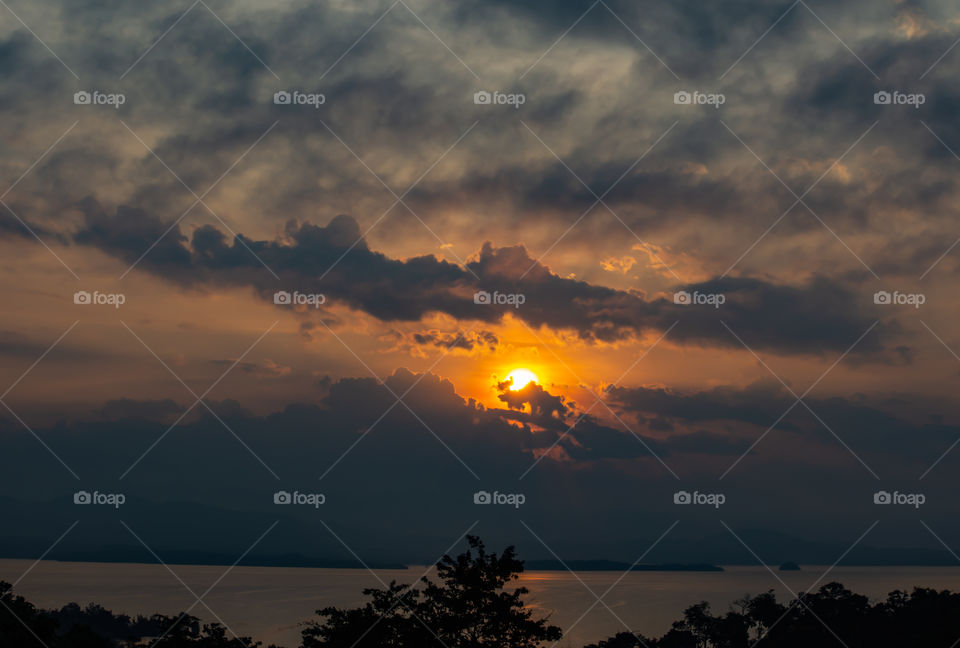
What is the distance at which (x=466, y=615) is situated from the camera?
29.7 m

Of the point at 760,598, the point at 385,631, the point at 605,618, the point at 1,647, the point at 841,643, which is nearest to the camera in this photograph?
the point at 1,647

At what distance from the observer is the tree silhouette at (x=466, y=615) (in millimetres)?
29547

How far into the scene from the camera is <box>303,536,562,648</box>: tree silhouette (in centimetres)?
2955

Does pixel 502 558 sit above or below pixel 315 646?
above

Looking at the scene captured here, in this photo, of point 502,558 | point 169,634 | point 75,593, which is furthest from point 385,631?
point 75,593

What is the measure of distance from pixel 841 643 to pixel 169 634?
43.9 meters

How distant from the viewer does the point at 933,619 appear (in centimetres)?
5241

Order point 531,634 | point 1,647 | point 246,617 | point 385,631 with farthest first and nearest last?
1. point 246,617
2. point 385,631
3. point 531,634
4. point 1,647

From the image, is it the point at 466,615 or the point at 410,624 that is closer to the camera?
the point at 466,615

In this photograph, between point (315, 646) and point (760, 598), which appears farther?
point (760, 598)

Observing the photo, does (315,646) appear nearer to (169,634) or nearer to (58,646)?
(169,634)

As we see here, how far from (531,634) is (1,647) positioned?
16172 mm

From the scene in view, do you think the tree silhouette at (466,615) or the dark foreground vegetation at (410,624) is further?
the tree silhouette at (466,615)

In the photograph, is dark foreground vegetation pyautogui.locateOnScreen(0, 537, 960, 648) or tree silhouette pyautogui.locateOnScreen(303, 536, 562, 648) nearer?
dark foreground vegetation pyautogui.locateOnScreen(0, 537, 960, 648)
